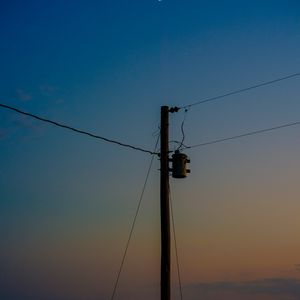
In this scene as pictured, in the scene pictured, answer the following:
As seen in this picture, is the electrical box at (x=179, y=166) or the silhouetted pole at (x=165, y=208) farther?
the electrical box at (x=179, y=166)

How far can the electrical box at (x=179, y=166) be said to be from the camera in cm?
1341

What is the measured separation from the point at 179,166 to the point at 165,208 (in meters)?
1.32

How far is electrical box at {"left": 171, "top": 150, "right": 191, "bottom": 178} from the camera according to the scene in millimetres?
13406

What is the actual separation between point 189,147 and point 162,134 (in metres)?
1.47

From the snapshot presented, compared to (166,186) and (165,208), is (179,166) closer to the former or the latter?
(166,186)

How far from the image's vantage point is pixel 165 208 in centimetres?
1279

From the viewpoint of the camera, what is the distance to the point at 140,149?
14359 mm

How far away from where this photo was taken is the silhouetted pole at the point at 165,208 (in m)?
12.4

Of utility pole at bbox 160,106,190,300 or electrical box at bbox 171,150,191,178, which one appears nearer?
utility pole at bbox 160,106,190,300

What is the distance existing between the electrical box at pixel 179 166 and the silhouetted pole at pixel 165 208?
21 centimetres

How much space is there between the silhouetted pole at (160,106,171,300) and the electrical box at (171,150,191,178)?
0.21m

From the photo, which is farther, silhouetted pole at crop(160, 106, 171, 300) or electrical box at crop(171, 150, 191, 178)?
electrical box at crop(171, 150, 191, 178)

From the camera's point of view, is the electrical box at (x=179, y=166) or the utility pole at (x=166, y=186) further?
the electrical box at (x=179, y=166)

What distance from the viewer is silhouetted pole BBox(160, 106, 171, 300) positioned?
488 inches
